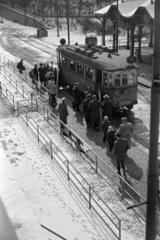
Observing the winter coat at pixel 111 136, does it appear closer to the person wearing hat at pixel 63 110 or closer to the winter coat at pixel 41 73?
the person wearing hat at pixel 63 110

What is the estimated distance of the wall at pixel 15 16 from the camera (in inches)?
2506

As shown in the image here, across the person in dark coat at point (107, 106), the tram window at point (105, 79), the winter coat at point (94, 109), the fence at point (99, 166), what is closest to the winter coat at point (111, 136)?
the fence at point (99, 166)

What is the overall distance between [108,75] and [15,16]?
58125mm

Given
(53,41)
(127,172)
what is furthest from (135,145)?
(53,41)

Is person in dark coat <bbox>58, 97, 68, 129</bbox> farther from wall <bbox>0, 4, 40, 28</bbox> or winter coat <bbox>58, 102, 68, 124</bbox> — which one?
wall <bbox>0, 4, 40, 28</bbox>

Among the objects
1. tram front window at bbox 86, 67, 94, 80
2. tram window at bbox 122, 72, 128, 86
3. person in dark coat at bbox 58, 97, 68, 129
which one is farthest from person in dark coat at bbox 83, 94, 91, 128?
tram front window at bbox 86, 67, 94, 80

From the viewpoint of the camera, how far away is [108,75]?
1688 cm

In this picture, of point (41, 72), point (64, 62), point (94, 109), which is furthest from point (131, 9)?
point (94, 109)

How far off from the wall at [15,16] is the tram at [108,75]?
1741 inches

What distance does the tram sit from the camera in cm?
1692

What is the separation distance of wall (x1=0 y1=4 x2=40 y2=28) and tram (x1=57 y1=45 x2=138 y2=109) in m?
44.2

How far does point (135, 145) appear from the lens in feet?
46.6

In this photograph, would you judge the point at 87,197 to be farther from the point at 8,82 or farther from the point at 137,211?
the point at 8,82

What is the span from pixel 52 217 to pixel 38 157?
154 inches
